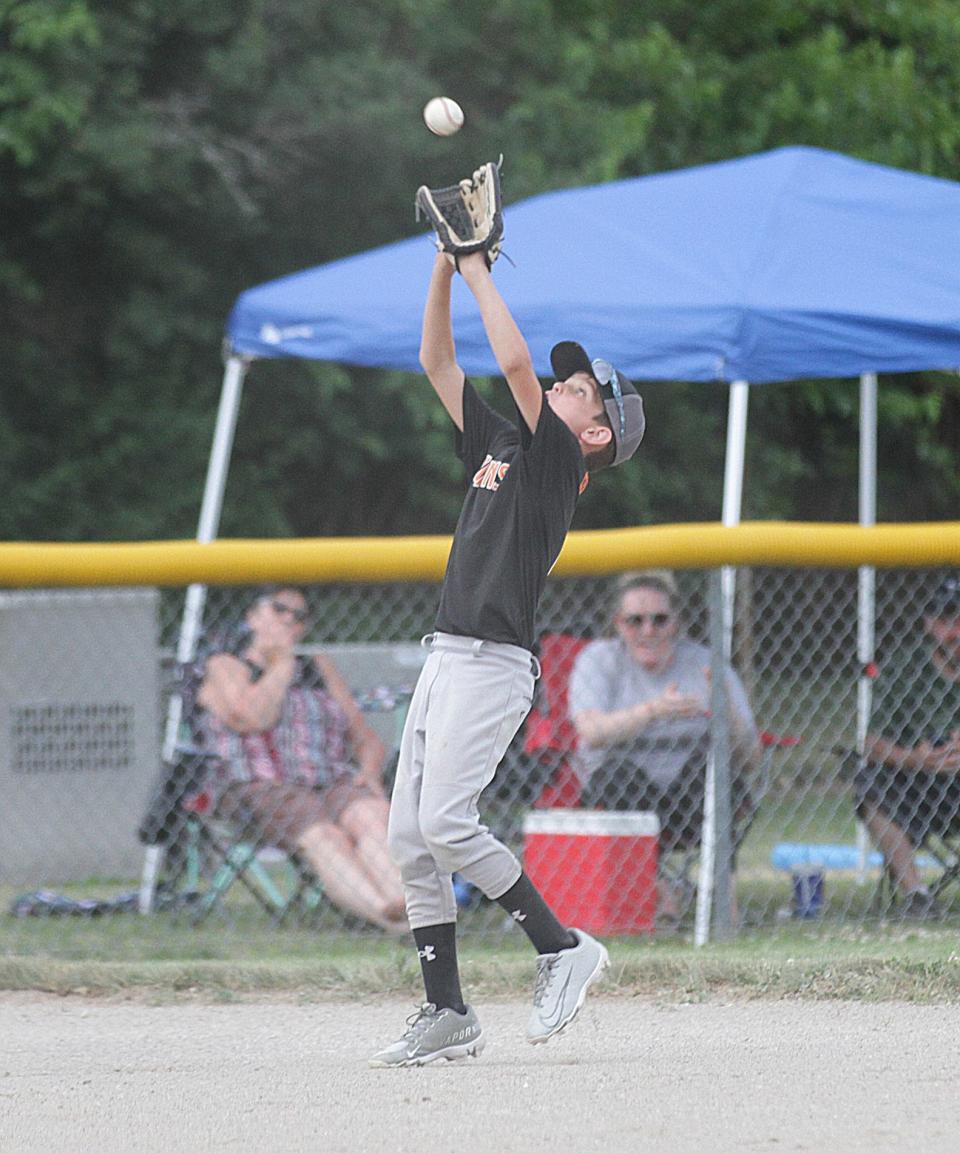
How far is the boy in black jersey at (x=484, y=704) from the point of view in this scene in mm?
4035

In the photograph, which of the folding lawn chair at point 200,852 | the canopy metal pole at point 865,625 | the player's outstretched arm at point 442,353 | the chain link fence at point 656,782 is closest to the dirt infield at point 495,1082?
the chain link fence at point 656,782

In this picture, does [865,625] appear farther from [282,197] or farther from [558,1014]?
[282,197]

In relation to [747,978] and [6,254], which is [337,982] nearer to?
[747,978]

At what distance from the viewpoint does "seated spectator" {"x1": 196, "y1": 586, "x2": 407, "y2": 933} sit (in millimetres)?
6262

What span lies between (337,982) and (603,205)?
413cm

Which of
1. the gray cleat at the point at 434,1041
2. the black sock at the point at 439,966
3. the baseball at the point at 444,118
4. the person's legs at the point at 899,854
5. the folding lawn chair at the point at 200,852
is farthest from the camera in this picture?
the folding lawn chair at the point at 200,852

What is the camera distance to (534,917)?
4.13 m

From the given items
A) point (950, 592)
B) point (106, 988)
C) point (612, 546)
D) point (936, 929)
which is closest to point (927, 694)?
point (950, 592)

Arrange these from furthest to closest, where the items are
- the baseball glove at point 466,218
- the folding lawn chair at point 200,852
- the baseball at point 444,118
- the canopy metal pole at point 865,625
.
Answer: the canopy metal pole at point 865,625 → the folding lawn chair at point 200,852 → the baseball at point 444,118 → the baseball glove at point 466,218

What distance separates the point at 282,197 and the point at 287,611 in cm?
779

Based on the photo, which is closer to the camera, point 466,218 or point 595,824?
point 466,218

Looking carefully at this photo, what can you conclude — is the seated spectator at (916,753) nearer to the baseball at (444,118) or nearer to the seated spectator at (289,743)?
the seated spectator at (289,743)

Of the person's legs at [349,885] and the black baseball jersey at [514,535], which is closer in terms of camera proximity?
the black baseball jersey at [514,535]

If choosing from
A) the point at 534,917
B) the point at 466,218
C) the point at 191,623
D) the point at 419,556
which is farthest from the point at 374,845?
the point at 466,218
